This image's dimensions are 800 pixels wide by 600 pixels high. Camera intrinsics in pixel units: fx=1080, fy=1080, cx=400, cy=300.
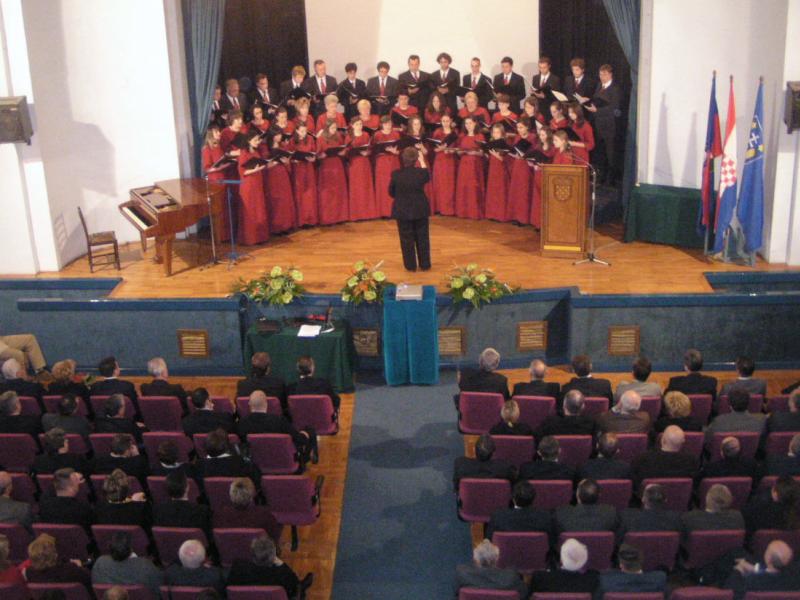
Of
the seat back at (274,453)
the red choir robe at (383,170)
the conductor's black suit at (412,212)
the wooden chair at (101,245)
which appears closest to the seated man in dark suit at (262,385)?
the seat back at (274,453)

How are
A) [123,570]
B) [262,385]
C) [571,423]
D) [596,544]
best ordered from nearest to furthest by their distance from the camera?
[123,570] → [596,544] → [571,423] → [262,385]

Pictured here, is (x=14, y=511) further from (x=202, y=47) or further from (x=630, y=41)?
(x=630, y=41)

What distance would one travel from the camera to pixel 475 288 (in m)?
11.4

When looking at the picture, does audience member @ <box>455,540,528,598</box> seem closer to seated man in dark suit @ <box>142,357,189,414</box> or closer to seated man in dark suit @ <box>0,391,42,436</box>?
seated man in dark suit @ <box>142,357,189,414</box>

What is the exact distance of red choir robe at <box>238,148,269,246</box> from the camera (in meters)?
13.5

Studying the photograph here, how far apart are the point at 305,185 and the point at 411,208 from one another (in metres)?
2.94

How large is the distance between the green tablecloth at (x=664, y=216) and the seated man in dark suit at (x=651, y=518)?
6378 millimetres

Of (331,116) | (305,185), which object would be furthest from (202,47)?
(305,185)

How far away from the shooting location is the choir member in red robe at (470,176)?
14.5m

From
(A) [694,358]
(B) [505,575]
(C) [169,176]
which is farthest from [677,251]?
(B) [505,575]

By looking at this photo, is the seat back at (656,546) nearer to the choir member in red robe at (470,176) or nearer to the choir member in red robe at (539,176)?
the choir member in red robe at (539,176)

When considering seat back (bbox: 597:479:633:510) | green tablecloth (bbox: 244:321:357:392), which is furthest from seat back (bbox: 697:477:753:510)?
green tablecloth (bbox: 244:321:357:392)

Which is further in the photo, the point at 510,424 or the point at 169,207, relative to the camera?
the point at 169,207

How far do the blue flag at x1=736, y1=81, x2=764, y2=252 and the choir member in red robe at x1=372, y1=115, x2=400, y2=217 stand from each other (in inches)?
177
